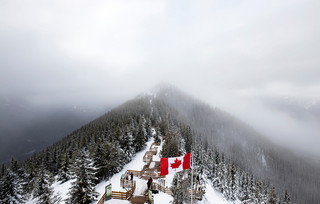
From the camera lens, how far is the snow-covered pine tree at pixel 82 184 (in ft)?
65.7

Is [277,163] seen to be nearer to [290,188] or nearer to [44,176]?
[290,188]

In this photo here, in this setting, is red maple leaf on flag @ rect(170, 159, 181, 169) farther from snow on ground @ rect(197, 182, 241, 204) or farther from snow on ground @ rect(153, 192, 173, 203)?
snow on ground @ rect(197, 182, 241, 204)

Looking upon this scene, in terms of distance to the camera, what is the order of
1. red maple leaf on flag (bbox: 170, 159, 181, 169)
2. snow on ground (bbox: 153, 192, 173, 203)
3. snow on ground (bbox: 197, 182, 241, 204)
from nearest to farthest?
red maple leaf on flag (bbox: 170, 159, 181, 169), snow on ground (bbox: 153, 192, 173, 203), snow on ground (bbox: 197, 182, 241, 204)

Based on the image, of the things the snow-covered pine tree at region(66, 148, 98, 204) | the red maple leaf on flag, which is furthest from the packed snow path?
the red maple leaf on flag

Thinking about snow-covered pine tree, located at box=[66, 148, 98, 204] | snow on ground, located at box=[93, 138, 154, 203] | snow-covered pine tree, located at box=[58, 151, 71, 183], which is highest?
snow-covered pine tree, located at box=[66, 148, 98, 204]

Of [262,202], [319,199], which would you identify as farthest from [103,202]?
[319,199]

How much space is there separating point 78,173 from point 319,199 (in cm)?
22696

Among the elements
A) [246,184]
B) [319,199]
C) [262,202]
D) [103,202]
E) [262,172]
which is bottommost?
[319,199]

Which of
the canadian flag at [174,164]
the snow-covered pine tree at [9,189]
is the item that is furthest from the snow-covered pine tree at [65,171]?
the canadian flag at [174,164]

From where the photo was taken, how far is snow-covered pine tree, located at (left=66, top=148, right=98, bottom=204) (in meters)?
20.0

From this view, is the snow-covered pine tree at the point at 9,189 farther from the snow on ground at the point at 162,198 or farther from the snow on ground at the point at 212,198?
the snow on ground at the point at 212,198

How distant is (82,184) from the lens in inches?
806

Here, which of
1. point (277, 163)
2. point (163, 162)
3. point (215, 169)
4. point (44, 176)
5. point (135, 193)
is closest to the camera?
point (163, 162)

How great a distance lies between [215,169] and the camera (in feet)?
166
